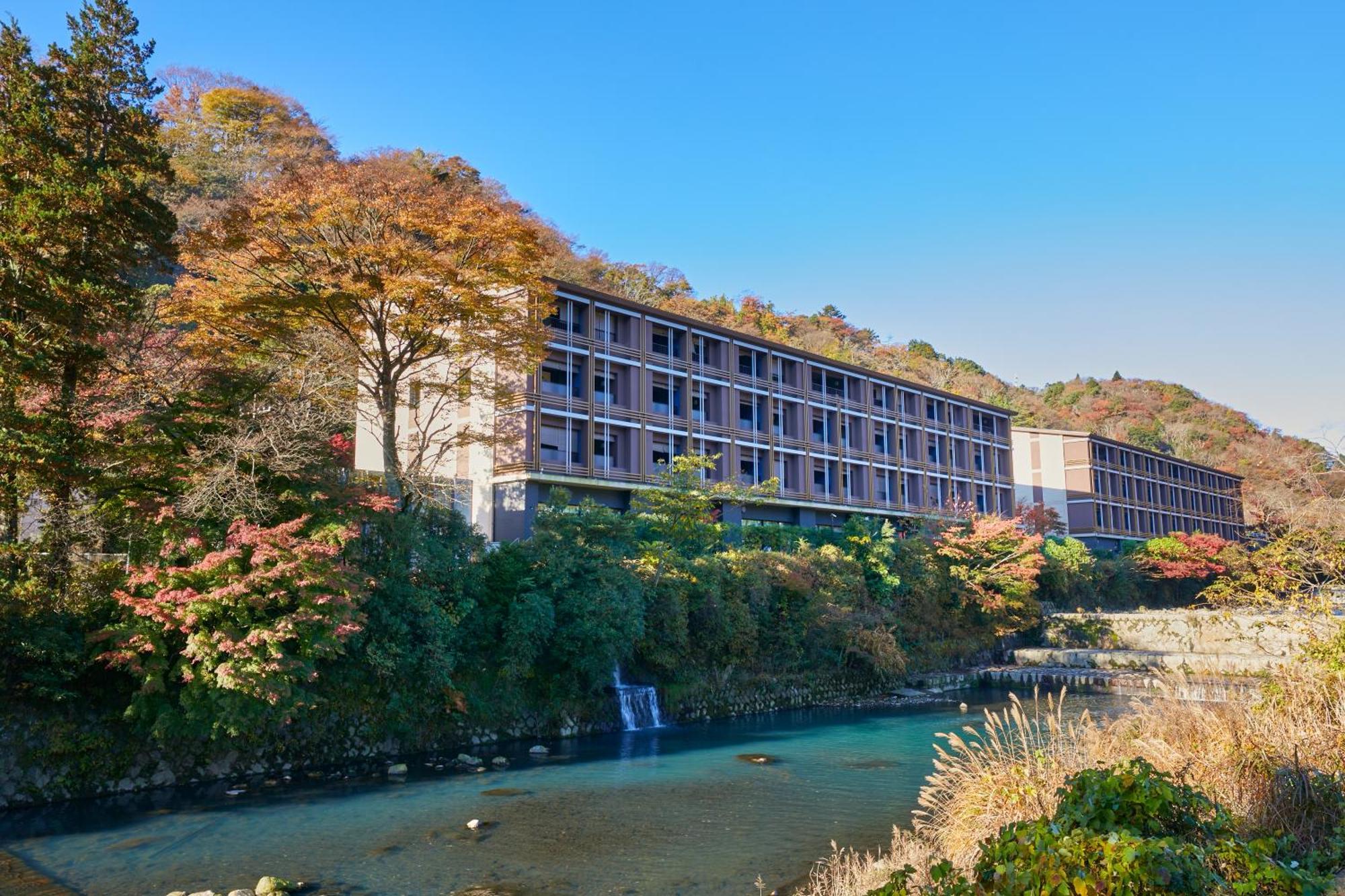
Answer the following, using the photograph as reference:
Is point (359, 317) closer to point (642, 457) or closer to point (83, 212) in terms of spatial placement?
point (83, 212)

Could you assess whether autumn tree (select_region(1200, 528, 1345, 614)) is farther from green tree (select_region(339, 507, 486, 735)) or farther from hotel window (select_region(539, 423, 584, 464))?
hotel window (select_region(539, 423, 584, 464))

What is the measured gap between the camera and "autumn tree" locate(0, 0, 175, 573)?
1574cm

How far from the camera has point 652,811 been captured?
1497 cm

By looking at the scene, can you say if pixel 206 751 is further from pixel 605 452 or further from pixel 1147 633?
pixel 1147 633

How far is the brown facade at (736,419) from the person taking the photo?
117 feet

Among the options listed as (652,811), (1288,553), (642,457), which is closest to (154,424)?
(652,811)

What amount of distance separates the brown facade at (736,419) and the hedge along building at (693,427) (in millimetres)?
76

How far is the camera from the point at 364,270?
71.3 feet

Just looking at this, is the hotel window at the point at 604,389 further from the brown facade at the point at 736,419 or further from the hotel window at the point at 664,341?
the hotel window at the point at 664,341

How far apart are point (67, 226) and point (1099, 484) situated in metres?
66.1

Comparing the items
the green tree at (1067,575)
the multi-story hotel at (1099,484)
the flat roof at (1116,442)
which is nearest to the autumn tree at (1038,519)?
the green tree at (1067,575)

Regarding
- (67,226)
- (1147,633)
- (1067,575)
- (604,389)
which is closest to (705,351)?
(604,389)

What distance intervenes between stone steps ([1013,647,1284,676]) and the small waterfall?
58.9 ft

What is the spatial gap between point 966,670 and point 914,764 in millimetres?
18421
